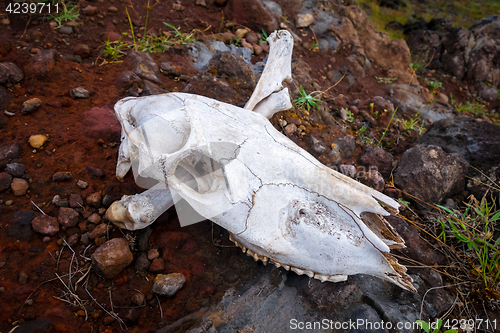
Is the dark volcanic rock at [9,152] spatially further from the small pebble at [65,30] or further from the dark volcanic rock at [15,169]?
the small pebble at [65,30]

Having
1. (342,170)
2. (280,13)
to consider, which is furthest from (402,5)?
(342,170)

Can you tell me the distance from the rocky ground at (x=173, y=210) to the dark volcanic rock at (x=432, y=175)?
0.04 feet

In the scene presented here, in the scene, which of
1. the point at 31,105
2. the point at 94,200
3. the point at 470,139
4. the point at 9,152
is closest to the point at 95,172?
the point at 94,200

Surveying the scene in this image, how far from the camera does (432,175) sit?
8.28 feet

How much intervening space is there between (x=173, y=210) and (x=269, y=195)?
2.95 feet

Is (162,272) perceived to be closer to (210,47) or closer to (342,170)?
(342,170)

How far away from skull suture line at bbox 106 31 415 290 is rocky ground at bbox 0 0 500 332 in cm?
30

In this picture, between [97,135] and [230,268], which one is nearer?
[230,268]

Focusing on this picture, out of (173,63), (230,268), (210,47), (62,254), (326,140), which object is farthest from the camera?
(210,47)

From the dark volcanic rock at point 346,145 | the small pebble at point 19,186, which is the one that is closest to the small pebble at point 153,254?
the small pebble at point 19,186

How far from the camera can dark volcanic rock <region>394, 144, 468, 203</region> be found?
2518 mm

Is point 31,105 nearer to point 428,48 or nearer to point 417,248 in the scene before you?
point 417,248

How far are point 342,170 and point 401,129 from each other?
1.42 meters

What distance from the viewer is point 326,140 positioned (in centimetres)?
296
